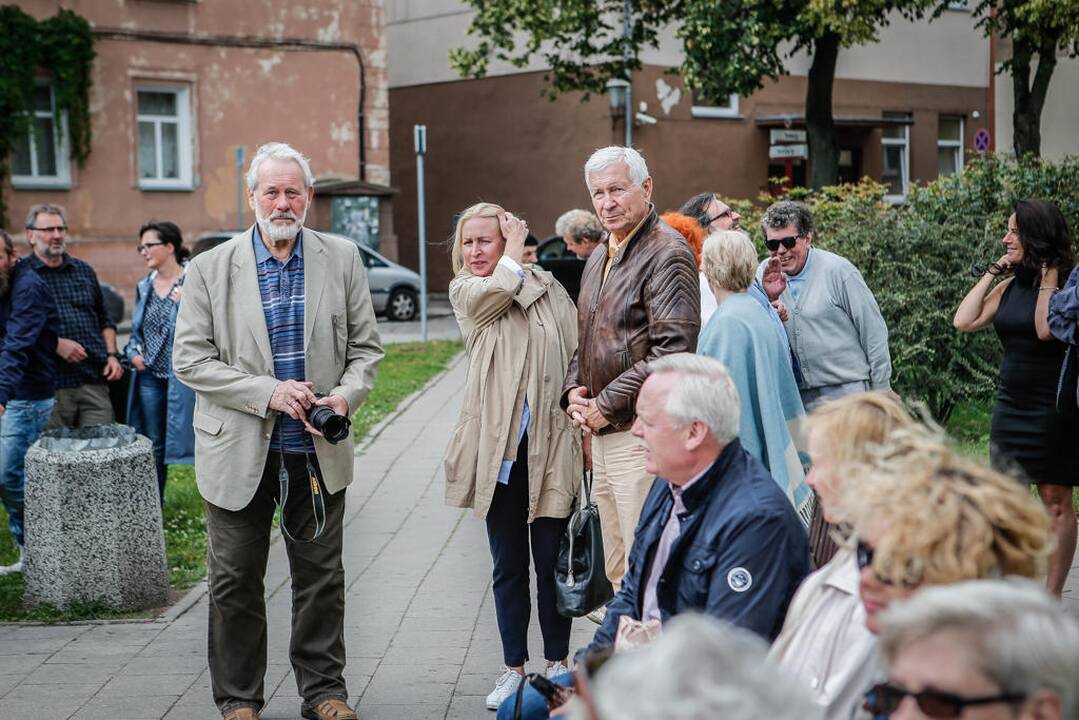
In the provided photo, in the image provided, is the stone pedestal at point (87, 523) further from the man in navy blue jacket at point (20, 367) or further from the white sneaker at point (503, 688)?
the white sneaker at point (503, 688)

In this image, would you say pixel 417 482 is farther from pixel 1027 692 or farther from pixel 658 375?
pixel 1027 692

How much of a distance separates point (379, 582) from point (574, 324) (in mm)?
2391

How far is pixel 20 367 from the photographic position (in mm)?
7320

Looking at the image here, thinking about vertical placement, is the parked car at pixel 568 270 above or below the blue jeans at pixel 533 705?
above

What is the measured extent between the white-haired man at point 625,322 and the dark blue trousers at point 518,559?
27cm

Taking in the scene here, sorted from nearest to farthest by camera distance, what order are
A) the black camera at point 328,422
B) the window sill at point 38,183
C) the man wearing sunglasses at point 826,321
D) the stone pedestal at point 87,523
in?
the black camera at point 328,422, the man wearing sunglasses at point 826,321, the stone pedestal at point 87,523, the window sill at point 38,183

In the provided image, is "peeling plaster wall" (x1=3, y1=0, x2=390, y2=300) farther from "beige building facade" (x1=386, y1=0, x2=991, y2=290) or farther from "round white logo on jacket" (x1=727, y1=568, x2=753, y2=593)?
"round white logo on jacket" (x1=727, y1=568, x2=753, y2=593)

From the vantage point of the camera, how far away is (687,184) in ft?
98.0

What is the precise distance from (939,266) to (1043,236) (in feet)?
17.3

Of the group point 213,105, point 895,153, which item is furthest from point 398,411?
A: point 895,153

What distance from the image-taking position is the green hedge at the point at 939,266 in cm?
1105

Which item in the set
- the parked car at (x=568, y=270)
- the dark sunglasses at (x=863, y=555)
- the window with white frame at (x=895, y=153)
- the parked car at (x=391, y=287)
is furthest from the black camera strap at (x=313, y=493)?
the window with white frame at (x=895, y=153)

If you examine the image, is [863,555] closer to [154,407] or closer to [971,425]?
[154,407]

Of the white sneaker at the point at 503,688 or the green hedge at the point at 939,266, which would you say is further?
the green hedge at the point at 939,266
